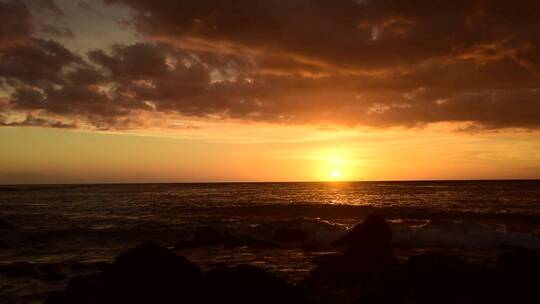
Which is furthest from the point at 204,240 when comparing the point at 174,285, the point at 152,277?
the point at 174,285

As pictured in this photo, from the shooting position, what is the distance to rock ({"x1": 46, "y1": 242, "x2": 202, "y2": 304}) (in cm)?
1156

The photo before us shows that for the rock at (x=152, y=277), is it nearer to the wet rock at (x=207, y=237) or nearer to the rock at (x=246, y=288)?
the rock at (x=246, y=288)

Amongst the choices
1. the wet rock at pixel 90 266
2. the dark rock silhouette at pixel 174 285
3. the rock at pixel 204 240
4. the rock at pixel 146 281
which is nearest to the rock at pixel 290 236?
the rock at pixel 204 240

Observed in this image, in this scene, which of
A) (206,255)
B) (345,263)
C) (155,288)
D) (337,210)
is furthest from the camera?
(337,210)

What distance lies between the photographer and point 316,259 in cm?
2203

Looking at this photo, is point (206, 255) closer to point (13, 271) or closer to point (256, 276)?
point (13, 271)

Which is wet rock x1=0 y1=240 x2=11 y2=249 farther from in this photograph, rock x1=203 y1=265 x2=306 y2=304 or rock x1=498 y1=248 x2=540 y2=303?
rock x1=498 y1=248 x2=540 y2=303

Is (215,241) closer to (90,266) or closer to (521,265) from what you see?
(90,266)

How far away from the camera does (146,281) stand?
11828 mm

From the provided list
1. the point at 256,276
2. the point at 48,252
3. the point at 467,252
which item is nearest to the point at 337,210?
the point at 467,252

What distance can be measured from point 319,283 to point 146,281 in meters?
6.95

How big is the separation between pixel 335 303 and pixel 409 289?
2.63 meters

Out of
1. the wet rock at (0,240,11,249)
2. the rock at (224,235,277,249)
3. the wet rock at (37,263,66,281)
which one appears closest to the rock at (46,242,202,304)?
the wet rock at (37,263,66,281)

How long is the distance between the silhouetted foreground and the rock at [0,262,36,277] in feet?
18.4
